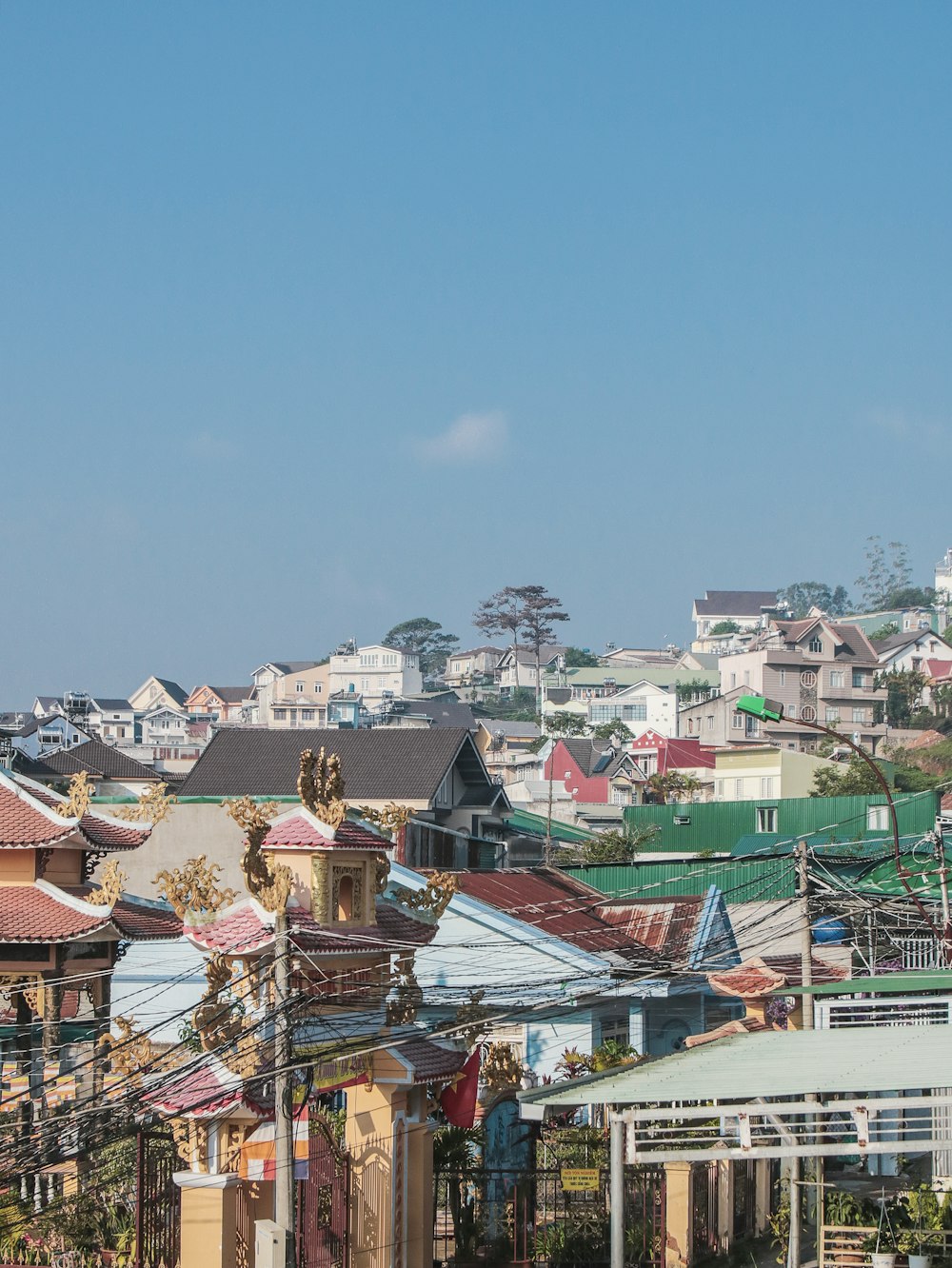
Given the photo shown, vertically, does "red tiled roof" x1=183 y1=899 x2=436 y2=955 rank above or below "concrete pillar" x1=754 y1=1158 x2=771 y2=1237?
above

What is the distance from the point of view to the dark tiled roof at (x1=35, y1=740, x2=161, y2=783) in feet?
226

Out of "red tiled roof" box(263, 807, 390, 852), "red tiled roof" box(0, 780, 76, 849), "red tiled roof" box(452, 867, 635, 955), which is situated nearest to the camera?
"red tiled roof" box(263, 807, 390, 852)

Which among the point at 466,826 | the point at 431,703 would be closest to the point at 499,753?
the point at 431,703

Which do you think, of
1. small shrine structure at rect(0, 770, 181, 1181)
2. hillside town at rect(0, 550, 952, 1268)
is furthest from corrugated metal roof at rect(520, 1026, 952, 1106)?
small shrine structure at rect(0, 770, 181, 1181)

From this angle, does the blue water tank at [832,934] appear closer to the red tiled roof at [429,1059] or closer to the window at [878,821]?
the red tiled roof at [429,1059]

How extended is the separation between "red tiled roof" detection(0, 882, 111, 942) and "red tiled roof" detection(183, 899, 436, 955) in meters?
5.75

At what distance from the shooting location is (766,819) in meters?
56.8

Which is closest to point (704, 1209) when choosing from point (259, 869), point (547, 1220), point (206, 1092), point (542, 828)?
point (547, 1220)

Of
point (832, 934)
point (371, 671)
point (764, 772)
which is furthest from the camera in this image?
point (371, 671)

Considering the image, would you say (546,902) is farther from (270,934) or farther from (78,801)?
(270,934)

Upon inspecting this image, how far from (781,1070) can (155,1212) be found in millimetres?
6778

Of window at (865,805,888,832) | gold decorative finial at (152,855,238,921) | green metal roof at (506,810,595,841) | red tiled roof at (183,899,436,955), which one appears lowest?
red tiled roof at (183,899,436,955)

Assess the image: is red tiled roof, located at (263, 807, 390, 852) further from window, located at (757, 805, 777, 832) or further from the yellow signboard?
window, located at (757, 805, 777, 832)

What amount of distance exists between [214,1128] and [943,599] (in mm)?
190790
